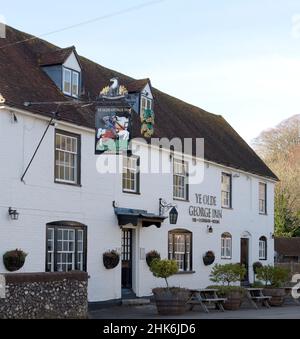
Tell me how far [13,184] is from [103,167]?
4.29 metres

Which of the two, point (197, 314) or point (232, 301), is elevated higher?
point (232, 301)

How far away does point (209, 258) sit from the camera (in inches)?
1135

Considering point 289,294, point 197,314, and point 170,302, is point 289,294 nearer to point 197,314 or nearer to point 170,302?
point 197,314

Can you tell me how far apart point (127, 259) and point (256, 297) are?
4529 mm

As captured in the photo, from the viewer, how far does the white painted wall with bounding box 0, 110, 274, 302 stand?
19.6 m

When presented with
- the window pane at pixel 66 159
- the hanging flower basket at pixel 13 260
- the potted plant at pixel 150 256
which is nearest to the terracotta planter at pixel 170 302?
the hanging flower basket at pixel 13 260

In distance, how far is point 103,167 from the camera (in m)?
23.2

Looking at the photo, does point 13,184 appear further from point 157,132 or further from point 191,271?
point 191,271

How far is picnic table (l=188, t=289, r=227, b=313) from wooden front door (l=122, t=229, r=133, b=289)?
2927mm

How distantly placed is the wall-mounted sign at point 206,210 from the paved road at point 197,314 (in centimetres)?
588

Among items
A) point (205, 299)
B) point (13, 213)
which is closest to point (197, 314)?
point (205, 299)

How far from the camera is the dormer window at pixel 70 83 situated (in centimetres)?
2323

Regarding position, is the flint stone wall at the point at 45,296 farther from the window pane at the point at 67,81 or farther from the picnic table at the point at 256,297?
the picnic table at the point at 256,297
